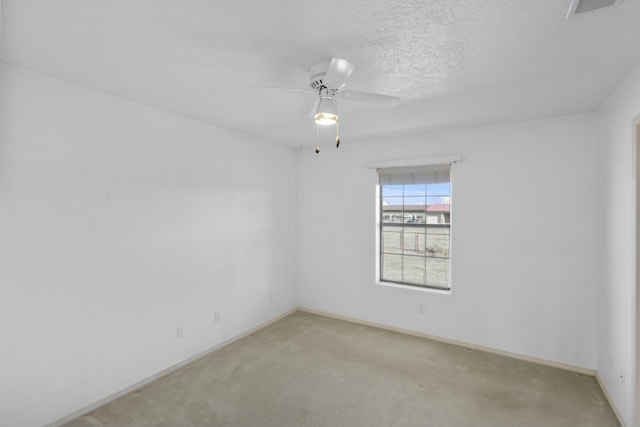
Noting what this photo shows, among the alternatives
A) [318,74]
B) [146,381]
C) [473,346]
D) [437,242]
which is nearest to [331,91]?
[318,74]

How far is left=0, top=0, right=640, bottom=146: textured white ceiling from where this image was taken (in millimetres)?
1458

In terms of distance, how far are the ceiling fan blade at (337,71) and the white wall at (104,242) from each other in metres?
1.87

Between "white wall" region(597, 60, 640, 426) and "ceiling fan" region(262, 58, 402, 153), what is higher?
"ceiling fan" region(262, 58, 402, 153)

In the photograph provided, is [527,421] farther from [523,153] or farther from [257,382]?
[523,153]

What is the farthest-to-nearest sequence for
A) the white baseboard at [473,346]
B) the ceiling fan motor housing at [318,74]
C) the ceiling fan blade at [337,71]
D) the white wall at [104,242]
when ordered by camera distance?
the white baseboard at [473,346] < the white wall at [104,242] < the ceiling fan motor housing at [318,74] < the ceiling fan blade at [337,71]

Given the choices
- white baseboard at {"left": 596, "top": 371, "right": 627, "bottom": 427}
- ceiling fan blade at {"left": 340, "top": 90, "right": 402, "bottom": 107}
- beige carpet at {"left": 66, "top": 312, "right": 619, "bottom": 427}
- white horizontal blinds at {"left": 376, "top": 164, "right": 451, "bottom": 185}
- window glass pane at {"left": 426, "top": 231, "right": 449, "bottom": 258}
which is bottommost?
beige carpet at {"left": 66, "top": 312, "right": 619, "bottom": 427}

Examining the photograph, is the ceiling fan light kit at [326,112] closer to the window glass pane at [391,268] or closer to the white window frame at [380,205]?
the white window frame at [380,205]

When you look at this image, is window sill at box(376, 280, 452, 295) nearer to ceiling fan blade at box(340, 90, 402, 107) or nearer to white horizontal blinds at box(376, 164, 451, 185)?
white horizontal blinds at box(376, 164, 451, 185)

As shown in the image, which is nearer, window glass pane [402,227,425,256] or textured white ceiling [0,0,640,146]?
textured white ceiling [0,0,640,146]

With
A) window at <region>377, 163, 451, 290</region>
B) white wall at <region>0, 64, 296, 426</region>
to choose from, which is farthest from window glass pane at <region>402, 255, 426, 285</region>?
white wall at <region>0, 64, 296, 426</region>

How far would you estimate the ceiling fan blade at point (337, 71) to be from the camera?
70.7 inches

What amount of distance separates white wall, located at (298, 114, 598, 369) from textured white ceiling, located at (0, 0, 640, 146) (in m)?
0.64

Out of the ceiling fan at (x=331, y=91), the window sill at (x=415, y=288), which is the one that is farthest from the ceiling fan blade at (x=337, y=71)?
the window sill at (x=415, y=288)

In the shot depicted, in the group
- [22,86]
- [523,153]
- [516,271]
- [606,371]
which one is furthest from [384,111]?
[606,371]
